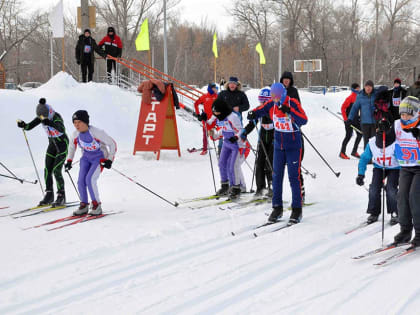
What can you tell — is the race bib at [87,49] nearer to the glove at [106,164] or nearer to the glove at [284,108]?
the glove at [106,164]

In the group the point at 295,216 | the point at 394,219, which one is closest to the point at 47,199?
the point at 295,216

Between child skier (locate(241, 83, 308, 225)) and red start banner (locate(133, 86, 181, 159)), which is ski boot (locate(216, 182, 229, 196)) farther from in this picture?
red start banner (locate(133, 86, 181, 159))

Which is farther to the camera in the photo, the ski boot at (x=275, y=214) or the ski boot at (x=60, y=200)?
the ski boot at (x=60, y=200)

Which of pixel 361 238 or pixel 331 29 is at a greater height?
pixel 331 29

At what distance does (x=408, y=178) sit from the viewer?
4.30m

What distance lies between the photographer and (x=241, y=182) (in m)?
7.07

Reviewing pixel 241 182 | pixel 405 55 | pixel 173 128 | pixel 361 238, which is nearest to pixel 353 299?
pixel 361 238

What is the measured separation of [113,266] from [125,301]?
80 centimetres

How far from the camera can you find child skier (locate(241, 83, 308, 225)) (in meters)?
5.28

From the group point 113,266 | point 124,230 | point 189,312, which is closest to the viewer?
point 189,312

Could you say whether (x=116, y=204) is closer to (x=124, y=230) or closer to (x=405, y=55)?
(x=124, y=230)

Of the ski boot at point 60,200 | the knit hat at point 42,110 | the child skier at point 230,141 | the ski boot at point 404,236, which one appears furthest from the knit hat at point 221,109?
the ski boot at point 404,236

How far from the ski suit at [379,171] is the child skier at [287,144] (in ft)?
2.51

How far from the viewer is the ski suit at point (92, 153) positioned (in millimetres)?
5895
